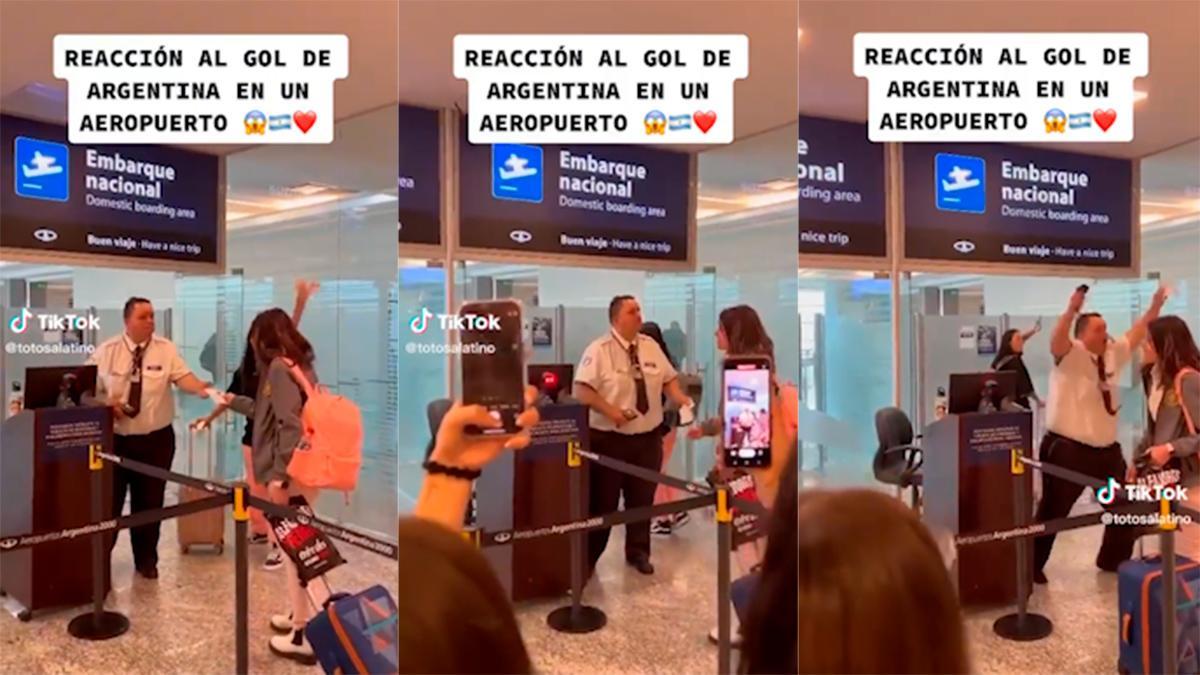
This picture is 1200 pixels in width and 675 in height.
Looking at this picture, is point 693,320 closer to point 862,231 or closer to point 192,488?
point 862,231

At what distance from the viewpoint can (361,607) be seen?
2.25 m

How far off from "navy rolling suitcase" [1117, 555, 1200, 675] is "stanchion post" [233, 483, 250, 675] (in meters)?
2.48

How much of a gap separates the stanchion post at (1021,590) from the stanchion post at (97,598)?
8.24 ft

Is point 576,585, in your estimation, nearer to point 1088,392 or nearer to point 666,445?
point 666,445

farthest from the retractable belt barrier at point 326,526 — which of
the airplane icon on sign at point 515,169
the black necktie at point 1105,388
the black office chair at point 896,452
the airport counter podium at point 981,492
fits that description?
the black necktie at point 1105,388

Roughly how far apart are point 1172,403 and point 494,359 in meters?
1.88

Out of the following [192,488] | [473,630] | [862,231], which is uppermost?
[862,231]

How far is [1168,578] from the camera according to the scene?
221 centimetres

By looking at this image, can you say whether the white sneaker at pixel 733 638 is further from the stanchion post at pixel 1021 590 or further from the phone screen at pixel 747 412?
the stanchion post at pixel 1021 590

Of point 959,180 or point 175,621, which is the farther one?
point 175,621

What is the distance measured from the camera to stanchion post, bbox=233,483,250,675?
2.26 m

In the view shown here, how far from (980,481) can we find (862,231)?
2.53 ft

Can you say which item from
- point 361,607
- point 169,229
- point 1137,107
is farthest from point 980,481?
point 169,229
